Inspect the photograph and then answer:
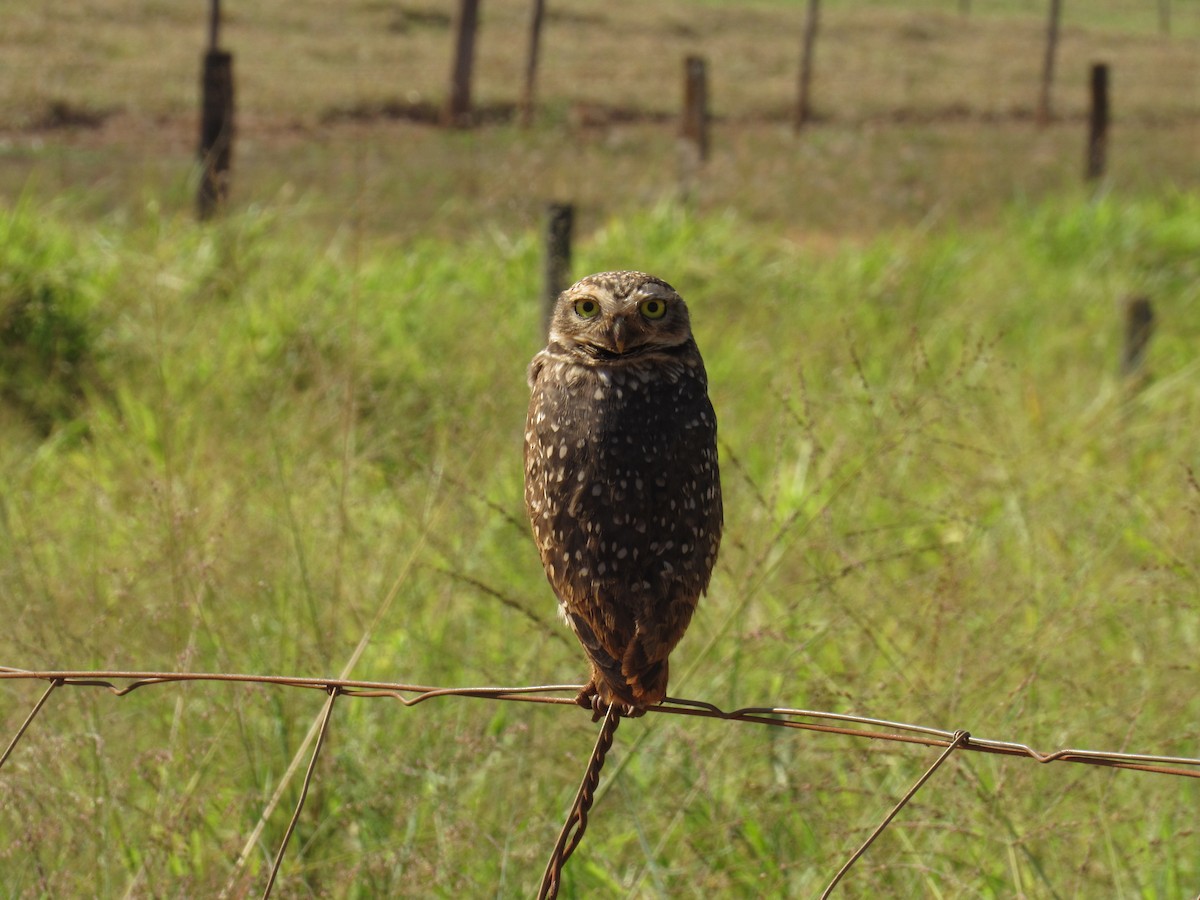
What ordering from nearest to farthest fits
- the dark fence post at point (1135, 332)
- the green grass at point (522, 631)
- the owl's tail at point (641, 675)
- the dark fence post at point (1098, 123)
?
1. the owl's tail at point (641, 675)
2. the green grass at point (522, 631)
3. the dark fence post at point (1135, 332)
4. the dark fence post at point (1098, 123)

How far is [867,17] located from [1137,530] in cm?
4653

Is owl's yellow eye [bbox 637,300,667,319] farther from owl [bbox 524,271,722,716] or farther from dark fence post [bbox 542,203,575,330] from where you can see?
dark fence post [bbox 542,203,575,330]

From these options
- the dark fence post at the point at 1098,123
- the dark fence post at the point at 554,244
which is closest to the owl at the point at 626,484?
the dark fence post at the point at 554,244

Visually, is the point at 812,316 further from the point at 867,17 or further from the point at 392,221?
the point at 867,17

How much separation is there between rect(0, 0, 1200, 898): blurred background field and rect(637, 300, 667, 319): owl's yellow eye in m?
0.59

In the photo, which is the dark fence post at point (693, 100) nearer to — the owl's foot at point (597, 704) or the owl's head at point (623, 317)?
the owl's head at point (623, 317)

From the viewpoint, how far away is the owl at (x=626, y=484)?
6.61 ft

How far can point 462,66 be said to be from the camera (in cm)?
1698

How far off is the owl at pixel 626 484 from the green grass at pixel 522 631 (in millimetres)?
465

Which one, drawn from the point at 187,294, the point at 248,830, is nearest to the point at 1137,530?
the point at 248,830

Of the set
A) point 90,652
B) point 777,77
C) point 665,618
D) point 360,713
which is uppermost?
point 777,77

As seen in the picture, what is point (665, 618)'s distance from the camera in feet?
6.73

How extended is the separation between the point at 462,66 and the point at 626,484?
16.0m

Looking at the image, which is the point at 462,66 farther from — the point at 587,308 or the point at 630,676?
the point at 630,676
